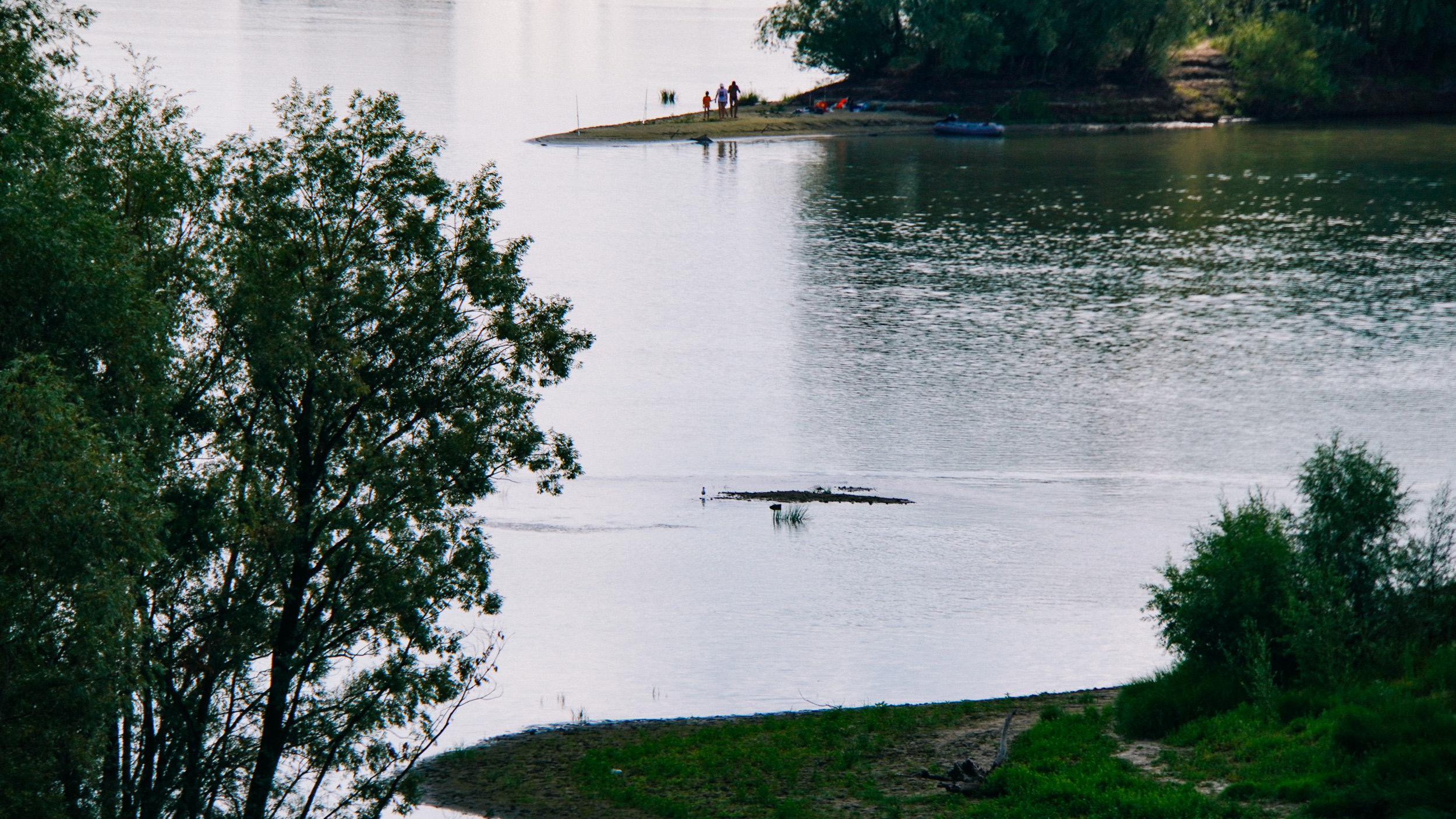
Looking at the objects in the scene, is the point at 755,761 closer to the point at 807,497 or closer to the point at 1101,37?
the point at 807,497

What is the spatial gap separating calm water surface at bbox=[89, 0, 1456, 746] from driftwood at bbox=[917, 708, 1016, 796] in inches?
263

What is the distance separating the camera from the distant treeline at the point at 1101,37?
346 feet

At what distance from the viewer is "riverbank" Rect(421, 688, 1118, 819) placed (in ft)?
68.2

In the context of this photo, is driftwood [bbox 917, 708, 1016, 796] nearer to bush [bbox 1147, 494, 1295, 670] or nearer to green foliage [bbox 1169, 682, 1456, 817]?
green foliage [bbox 1169, 682, 1456, 817]

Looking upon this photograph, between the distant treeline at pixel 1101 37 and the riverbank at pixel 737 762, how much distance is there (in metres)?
87.4

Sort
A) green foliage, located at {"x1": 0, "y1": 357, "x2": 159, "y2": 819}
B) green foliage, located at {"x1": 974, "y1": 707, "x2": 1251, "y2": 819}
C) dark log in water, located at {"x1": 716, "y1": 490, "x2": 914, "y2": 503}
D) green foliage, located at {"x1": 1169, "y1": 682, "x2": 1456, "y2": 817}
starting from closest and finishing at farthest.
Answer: green foliage, located at {"x1": 0, "y1": 357, "x2": 159, "y2": 819} < green foliage, located at {"x1": 1169, "y1": 682, "x2": 1456, "y2": 817} < green foliage, located at {"x1": 974, "y1": 707, "x2": 1251, "y2": 819} < dark log in water, located at {"x1": 716, "y1": 490, "x2": 914, "y2": 503}

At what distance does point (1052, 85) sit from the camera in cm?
10981

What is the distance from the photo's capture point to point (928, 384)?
47.2 metres

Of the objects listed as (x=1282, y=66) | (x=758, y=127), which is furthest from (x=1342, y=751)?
(x=1282, y=66)

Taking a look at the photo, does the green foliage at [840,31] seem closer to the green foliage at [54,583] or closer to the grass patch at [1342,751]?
the grass patch at [1342,751]

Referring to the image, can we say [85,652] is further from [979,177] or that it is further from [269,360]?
[979,177]

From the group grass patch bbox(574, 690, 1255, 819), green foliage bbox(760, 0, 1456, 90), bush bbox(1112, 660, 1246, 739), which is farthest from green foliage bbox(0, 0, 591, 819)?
green foliage bbox(760, 0, 1456, 90)

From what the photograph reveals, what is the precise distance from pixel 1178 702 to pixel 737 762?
274 inches

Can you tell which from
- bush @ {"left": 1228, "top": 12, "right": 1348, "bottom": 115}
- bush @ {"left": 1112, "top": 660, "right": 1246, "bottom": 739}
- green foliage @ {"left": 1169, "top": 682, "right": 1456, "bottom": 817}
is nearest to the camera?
green foliage @ {"left": 1169, "top": 682, "right": 1456, "bottom": 817}
